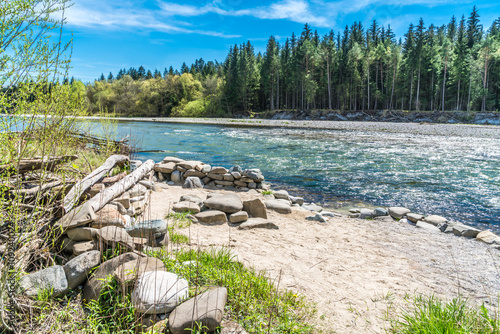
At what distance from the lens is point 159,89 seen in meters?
64.4

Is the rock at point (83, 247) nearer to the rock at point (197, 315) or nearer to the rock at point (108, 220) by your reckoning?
the rock at point (108, 220)

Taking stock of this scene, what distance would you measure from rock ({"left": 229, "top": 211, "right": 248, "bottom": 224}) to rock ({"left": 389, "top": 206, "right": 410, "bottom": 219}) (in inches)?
151

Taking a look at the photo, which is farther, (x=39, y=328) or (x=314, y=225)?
(x=314, y=225)

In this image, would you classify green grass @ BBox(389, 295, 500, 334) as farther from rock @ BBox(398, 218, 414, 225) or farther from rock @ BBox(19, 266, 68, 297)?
rock @ BBox(398, 218, 414, 225)

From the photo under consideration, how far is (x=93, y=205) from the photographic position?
422 cm

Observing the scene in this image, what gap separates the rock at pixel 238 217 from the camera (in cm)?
570

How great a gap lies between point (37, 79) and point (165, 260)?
220 cm

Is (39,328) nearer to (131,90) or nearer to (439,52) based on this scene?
(439,52)

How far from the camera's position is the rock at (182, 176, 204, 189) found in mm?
8555

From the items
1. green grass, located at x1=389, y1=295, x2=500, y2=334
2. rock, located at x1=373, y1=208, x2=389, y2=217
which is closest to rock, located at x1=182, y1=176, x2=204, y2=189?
rock, located at x1=373, y1=208, x2=389, y2=217

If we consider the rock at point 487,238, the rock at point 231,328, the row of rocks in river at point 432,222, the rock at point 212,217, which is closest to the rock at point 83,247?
the rock at point 231,328

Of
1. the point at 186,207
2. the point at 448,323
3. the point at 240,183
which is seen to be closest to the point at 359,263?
the point at 448,323

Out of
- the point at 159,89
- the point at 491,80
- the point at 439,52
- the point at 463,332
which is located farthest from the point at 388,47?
the point at 463,332

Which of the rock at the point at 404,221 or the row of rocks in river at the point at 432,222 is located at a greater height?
the row of rocks in river at the point at 432,222
